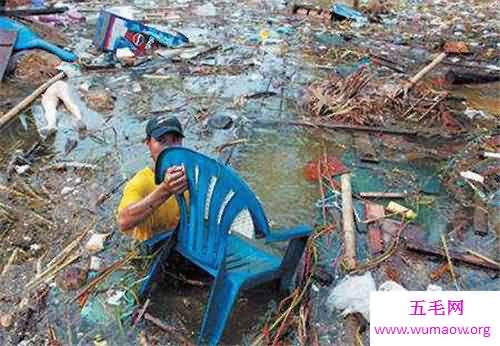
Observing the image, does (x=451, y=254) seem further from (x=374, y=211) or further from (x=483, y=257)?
(x=374, y=211)

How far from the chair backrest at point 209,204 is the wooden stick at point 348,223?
1.28 m

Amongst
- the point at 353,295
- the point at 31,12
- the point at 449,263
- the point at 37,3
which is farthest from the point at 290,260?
the point at 37,3

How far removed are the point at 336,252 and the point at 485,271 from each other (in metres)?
1.13

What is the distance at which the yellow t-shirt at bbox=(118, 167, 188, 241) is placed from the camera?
3.01 metres

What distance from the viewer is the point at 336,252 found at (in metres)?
3.81

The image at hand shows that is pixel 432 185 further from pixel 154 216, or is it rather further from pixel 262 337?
pixel 154 216

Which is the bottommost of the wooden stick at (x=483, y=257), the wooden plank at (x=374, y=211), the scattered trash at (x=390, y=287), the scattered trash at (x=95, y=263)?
the scattered trash at (x=95, y=263)

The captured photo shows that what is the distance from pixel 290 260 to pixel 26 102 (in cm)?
445

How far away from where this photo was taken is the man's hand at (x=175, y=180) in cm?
262

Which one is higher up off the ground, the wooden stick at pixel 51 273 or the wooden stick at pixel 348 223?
the wooden stick at pixel 348 223

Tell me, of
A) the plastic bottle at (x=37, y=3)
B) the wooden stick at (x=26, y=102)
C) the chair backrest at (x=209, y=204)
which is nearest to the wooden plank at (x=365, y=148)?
the chair backrest at (x=209, y=204)

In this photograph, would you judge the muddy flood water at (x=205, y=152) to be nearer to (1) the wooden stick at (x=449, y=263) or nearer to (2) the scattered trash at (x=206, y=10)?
(1) the wooden stick at (x=449, y=263)

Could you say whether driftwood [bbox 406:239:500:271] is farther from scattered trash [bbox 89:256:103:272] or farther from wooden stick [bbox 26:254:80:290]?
wooden stick [bbox 26:254:80:290]

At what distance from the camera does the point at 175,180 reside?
8.61ft
